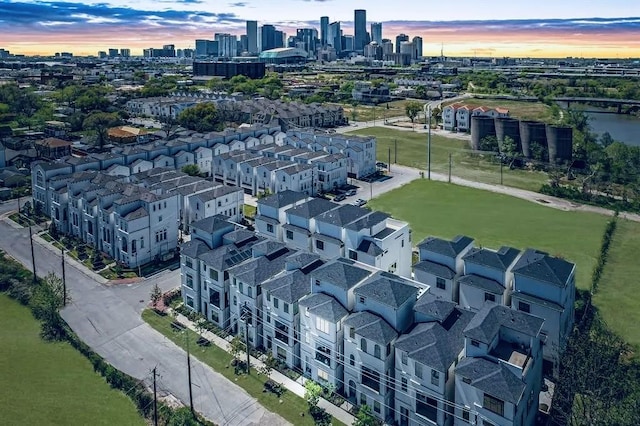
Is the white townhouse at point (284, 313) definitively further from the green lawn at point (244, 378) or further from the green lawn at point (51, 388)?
the green lawn at point (51, 388)

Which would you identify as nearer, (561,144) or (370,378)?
(370,378)

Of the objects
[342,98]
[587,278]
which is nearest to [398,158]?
[587,278]

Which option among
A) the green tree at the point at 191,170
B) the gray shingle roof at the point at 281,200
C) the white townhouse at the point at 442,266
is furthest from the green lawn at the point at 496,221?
the green tree at the point at 191,170

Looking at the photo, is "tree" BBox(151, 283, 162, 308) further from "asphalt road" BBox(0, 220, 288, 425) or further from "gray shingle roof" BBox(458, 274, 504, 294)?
"gray shingle roof" BBox(458, 274, 504, 294)

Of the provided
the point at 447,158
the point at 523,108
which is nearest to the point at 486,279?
the point at 447,158

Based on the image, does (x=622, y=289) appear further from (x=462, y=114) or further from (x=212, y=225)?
(x=462, y=114)

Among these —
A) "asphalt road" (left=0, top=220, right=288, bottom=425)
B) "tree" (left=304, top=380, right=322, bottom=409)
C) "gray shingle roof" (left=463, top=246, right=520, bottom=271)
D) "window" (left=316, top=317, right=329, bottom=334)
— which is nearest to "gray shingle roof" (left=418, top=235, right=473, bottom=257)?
"gray shingle roof" (left=463, top=246, right=520, bottom=271)
